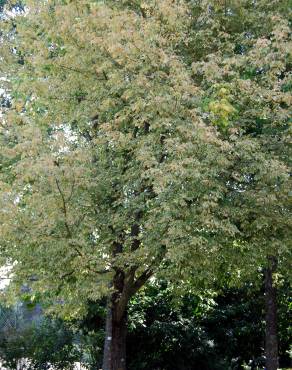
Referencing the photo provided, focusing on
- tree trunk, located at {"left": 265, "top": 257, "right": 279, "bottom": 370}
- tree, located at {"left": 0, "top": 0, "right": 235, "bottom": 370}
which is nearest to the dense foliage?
tree, located at {"left": 0, "top": 0, "right": 235, "bottom": 370}

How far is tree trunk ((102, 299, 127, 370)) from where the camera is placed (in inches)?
→ 326

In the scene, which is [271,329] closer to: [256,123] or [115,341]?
[115,341]

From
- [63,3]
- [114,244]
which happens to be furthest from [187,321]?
[63,3]

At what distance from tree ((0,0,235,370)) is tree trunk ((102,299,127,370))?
39 centimetres

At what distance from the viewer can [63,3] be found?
27.3ft

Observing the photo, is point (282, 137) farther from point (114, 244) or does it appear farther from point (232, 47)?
point (114, 244)

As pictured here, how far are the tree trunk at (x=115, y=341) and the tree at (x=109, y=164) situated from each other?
39 centimetres

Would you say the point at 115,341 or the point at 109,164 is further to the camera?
the point at 115,341

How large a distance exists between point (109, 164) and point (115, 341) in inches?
126

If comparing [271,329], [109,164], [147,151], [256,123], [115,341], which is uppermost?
[256,123]

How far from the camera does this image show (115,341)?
330 inches

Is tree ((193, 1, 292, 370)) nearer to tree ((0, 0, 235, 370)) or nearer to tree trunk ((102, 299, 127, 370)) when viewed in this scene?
tree ((0, 0, 235, 370))


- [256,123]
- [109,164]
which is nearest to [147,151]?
[109,164]

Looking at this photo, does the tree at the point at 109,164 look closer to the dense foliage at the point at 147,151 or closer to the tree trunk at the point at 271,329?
the dense foliage at the point at 147,151
